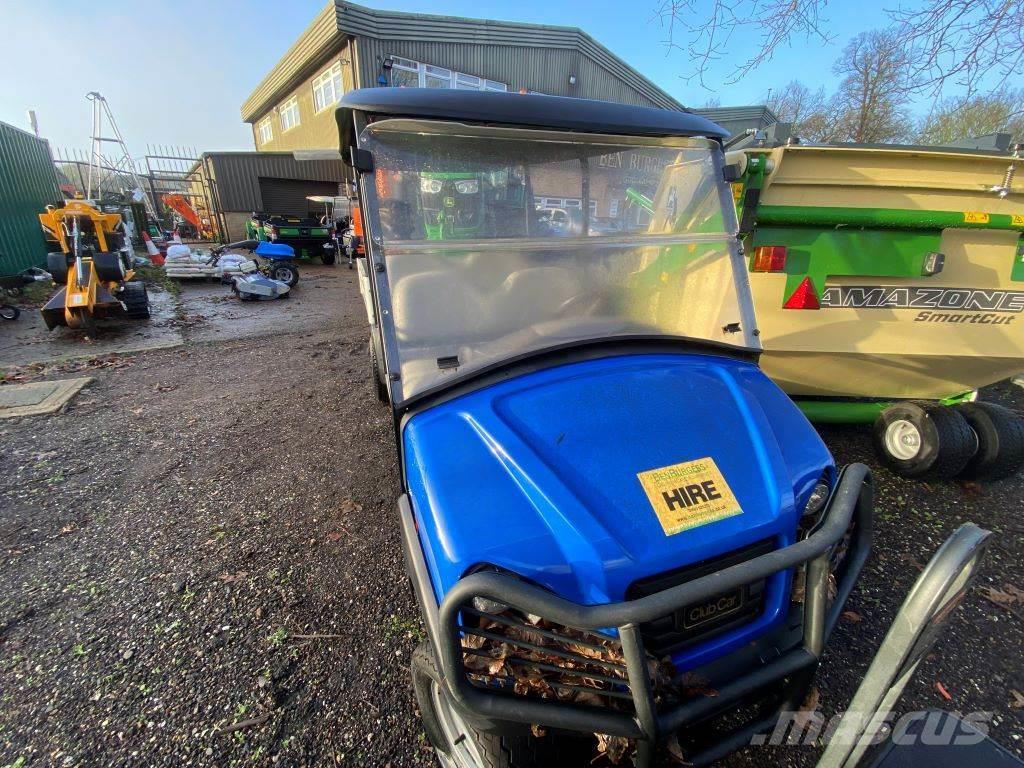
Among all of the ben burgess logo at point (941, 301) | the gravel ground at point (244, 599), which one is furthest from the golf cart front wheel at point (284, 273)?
the ben burgess logo at point (941, 301)

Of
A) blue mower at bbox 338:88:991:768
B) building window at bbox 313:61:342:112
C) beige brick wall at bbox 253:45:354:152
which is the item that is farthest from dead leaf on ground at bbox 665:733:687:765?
building window at bbox 313:61:342:112

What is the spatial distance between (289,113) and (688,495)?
26.0 meters

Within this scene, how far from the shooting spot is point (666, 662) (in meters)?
1.30

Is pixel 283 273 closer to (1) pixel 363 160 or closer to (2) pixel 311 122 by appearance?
(1) pixel 363 160

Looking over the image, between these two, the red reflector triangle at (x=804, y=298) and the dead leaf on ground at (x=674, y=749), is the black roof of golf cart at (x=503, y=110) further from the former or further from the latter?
the dead leaf on ground at (x=674, y=749)

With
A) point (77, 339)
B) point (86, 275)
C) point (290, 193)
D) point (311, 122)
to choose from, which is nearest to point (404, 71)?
point (311, 122)

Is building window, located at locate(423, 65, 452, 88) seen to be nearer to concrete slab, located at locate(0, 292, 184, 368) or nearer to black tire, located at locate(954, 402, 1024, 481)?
concrete slab, located at locate(0, 292, 184, 368)

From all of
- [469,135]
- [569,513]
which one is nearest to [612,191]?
[469,135]

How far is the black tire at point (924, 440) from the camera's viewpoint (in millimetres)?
2877

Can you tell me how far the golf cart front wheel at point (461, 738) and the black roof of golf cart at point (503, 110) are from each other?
6.33 ft

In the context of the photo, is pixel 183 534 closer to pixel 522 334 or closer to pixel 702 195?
pixel 522 334

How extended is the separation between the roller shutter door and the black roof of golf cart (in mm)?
19181

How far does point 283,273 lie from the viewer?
11117mm

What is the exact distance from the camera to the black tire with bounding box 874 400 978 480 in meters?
2.88
